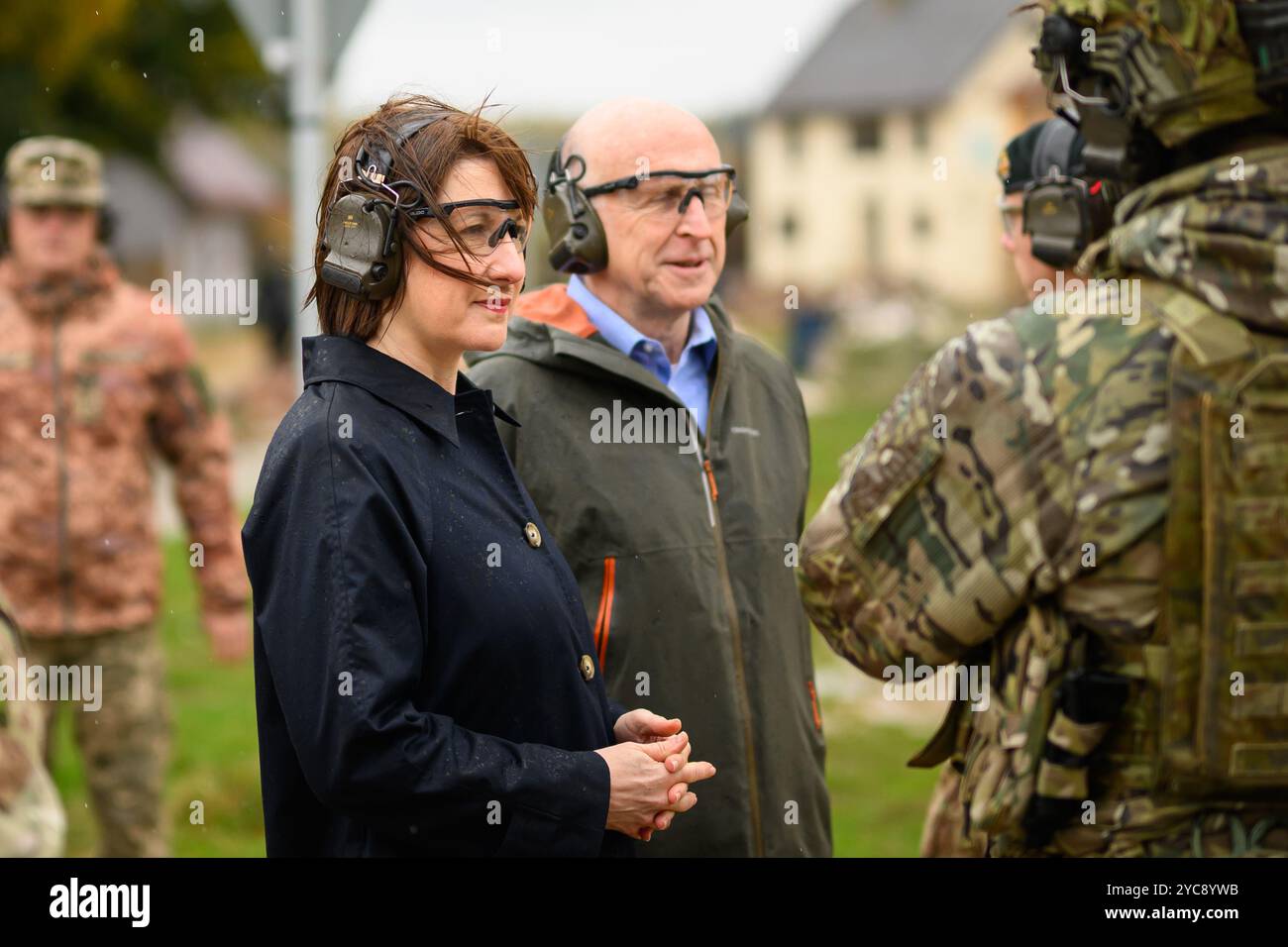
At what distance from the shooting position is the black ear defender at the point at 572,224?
14.0 ft

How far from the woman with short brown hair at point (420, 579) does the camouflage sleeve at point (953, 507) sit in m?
0.51

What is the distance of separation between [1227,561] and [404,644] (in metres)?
1.43

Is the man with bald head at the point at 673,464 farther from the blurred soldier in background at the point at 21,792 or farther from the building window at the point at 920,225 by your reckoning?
the building window at the point at 920,225

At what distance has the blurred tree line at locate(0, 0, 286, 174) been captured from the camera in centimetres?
2352

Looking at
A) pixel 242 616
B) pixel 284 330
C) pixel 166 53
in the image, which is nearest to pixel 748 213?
pixel 242 616

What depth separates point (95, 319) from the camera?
6.37 meters

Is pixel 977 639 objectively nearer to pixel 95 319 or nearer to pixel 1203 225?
pixel 1203 225

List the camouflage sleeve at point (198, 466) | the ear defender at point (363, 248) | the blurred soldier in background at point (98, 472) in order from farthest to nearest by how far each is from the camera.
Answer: the camouflage sleeve at point (198, 466), the blurred soldier in background at point (98, 472), the ear defender at point (363, 248)

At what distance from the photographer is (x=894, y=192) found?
64.0 m

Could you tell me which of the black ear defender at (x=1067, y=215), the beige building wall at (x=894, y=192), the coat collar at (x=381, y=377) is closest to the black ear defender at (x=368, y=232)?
the coat collar at (x=381, y=377)

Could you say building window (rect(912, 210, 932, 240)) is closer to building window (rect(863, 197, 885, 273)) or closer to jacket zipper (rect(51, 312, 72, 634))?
building window (rect(863, 197, 885, 273))

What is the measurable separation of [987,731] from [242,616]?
416cm

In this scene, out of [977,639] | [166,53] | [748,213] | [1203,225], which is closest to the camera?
[1203,225]

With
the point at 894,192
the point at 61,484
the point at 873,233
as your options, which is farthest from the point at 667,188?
the point at 894,192
